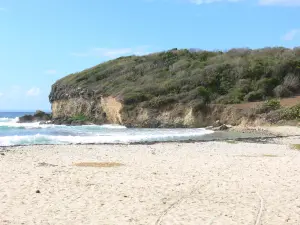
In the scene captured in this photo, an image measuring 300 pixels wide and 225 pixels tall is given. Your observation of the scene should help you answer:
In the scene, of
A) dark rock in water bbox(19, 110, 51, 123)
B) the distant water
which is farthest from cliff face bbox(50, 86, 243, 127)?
the distant water

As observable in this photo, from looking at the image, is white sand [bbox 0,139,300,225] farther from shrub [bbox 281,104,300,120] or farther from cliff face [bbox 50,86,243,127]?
cliff face [bbox 50,86,243,127]

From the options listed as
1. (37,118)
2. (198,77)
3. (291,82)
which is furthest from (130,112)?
(37,118)

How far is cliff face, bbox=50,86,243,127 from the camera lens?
47875 millimetres

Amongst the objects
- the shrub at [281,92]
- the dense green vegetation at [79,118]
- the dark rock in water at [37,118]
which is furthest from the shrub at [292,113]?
the dark rock in water at [37,118]

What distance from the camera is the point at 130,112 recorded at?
5356cm

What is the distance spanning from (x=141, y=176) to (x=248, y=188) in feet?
11.0

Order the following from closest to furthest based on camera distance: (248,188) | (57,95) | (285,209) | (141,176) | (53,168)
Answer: (285,209), (248,188), (141,176), (53,168), (57,95)

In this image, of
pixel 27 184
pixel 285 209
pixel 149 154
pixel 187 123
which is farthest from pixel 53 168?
pixel 187 123

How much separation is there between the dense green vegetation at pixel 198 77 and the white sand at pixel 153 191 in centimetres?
3120

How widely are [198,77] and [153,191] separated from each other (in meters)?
46.6

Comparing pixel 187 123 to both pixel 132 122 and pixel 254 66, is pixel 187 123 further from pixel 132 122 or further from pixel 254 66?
pixel 254 66

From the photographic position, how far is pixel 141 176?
13117mm

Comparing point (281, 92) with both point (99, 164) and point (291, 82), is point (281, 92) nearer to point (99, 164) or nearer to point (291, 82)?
point (291, 82)

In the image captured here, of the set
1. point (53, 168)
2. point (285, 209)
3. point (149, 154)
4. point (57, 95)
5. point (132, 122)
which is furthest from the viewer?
point (57, 95)
